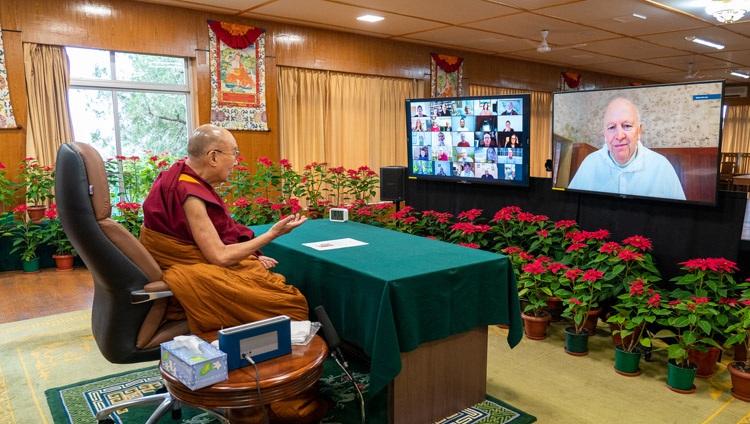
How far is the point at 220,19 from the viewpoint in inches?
232

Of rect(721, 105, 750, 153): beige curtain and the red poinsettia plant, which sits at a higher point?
rect(721, 105, 750, 153): beige curtain

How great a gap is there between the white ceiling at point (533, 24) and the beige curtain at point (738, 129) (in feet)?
15.7

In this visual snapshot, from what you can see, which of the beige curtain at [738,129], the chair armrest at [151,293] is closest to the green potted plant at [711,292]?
the chair armrest at [151,293]

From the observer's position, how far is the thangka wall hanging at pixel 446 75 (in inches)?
321

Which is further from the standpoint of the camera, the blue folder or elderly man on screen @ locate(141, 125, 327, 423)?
elderly man on screen @ locate(141, 125, 327, 423)

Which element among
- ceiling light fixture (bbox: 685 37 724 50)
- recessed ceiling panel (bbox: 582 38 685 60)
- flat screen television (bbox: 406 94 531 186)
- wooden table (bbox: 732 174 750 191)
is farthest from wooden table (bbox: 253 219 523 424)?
wooden table (bbox: 732 174 750 191)

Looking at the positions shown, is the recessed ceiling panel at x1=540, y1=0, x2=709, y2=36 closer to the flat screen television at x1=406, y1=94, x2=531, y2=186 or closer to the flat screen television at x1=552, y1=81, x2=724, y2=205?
the flat screen television at x1=406, y1=94, x2=531, y2=186

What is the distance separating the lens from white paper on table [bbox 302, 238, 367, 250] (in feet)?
8.67

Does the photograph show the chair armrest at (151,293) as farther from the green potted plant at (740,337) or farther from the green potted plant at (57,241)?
the green potted plant at (57,241)

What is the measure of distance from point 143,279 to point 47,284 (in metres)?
3.22

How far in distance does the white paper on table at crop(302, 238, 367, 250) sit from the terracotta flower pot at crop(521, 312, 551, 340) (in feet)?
4.67

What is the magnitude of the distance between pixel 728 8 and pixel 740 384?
372cm

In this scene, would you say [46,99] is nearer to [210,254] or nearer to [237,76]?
[237,76]

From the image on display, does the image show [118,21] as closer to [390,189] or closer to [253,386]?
[390,189]
